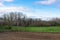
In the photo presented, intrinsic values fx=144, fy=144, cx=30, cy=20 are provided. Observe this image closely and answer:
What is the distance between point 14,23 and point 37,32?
61.6 inches

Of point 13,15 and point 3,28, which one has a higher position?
point 13,15

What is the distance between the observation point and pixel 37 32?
9.12 meters

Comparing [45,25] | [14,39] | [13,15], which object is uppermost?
[13,15]

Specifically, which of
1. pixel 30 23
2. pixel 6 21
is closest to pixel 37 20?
pixel 30 23

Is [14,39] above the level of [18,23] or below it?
below

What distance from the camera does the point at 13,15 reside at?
8.53 metres

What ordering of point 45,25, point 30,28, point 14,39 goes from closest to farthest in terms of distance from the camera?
point 14,39, point 45,25, point 30,28

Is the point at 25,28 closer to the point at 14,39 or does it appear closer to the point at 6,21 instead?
the point at 6,21

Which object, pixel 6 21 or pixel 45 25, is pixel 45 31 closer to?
pixel 45 25

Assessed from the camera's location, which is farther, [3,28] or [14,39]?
[3,28]

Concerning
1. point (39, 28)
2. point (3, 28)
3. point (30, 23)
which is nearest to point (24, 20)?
point (30, 23)

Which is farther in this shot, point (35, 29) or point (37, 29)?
point (37, 29)

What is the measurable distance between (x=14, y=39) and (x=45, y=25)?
7.24 feet

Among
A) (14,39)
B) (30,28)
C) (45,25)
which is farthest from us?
(30,28)
